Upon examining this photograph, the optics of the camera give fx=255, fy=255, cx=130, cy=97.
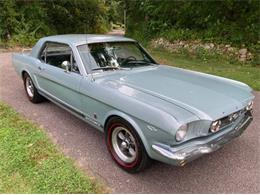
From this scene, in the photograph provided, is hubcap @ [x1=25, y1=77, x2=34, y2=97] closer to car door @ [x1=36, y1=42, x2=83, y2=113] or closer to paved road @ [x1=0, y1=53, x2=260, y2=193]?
car door @ [x1=36, y1=42, x2=83, y2=113]

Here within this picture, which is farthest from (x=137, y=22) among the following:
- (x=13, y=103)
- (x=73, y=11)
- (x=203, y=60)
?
(x=13, y=103)

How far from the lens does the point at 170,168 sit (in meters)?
3.10

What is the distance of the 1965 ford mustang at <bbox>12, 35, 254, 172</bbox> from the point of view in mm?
2498

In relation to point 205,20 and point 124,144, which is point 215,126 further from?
point 205,20

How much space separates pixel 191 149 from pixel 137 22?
1515 cm

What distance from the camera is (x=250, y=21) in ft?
32.5

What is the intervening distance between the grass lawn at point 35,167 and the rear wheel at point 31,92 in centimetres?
114

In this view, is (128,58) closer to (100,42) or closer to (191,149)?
(100,42)

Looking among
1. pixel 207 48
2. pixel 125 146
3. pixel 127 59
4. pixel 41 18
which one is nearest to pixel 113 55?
pixel 127 59

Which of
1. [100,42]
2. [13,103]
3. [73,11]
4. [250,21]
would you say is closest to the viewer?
[100,42]

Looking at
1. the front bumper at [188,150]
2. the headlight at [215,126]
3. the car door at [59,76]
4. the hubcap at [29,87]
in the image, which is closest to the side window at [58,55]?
the car door at [59,76]

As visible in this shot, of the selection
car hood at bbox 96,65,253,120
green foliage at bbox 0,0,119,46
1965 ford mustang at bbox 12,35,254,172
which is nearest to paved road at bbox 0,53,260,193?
1965 ford mustang at bbox 12,35,254,172

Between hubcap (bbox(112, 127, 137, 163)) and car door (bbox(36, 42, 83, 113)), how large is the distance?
81cm

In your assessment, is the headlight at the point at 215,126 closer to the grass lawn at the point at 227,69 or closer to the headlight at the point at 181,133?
the headlight at the point at 181,133
